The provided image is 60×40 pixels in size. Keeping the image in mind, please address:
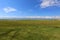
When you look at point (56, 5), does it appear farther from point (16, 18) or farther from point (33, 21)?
point (16, 18)

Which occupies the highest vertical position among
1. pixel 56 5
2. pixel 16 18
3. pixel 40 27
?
pixel 56 5

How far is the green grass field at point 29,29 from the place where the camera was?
14.0 ft

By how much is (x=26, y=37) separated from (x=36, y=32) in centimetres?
39

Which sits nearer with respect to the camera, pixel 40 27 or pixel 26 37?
pixel 26 37

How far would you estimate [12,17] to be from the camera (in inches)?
176

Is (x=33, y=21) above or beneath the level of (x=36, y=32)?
above

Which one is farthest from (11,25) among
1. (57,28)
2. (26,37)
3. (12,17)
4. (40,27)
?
(57,28)

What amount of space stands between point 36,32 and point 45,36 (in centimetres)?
33

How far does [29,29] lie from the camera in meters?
4.45

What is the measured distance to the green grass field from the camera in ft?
14.0

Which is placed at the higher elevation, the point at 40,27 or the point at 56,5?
the point at 56,5

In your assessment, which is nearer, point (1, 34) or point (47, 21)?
point (1, 34)

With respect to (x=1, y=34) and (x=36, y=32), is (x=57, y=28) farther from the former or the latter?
(x=1, y=34)

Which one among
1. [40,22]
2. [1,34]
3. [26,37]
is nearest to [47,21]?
[40,22]
